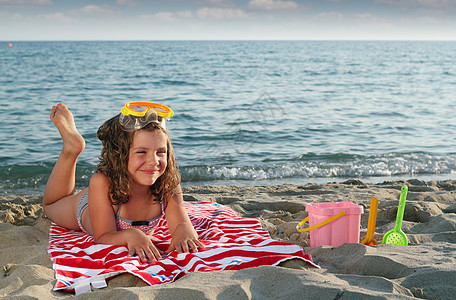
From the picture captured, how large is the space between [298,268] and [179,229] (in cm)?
90

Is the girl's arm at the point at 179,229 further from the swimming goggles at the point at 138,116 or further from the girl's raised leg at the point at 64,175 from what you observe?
the girl's raised leg at the point at 64,175

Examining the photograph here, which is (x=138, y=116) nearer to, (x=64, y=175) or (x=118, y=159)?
(x=118, y=159)

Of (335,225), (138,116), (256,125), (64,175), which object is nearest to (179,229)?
(138,116)

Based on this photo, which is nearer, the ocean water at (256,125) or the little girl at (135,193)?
the little girl at (135,193)

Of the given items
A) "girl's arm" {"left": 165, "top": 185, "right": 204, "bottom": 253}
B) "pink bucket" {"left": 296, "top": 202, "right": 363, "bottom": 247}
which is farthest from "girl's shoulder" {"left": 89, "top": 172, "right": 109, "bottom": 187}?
"pink bucket" {"left": 296, "top": 202, "right": 363, "bottom": 247}

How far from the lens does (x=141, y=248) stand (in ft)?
9.23

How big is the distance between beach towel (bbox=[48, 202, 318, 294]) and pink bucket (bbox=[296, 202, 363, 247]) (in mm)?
307

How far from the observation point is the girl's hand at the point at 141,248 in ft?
9.05

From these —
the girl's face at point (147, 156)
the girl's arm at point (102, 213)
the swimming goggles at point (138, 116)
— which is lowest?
the girl's arm at point (102, 213)

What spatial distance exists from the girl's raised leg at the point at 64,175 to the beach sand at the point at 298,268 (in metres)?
0.20

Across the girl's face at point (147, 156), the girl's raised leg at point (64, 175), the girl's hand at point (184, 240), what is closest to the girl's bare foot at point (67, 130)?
the girl's raised leg at point (64, 175)

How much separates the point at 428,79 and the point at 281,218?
22712mm

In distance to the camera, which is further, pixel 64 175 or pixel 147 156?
pixel 64 175

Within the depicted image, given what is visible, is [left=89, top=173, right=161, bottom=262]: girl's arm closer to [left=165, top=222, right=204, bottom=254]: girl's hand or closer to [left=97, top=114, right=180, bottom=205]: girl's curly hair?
[left=97, top=114, right=180, bottom=205]: girl's curly hair
